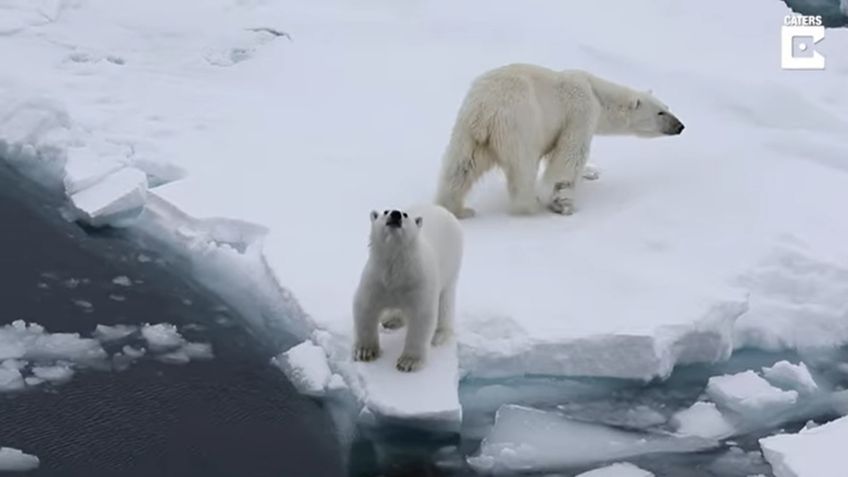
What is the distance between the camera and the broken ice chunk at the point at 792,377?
4.53 metres

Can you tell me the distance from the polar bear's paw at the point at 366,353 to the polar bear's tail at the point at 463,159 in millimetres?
1597

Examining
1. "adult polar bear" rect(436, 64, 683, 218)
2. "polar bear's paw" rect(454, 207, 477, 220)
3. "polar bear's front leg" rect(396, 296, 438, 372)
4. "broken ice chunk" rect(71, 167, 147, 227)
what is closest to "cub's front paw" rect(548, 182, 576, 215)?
"adult polar bear" rect(436, 64, 683, 218)

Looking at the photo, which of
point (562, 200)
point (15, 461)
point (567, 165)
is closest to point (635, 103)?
point (567, 165)

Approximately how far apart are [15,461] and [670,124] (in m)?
4.13

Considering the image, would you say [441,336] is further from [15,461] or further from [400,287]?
[15,461]

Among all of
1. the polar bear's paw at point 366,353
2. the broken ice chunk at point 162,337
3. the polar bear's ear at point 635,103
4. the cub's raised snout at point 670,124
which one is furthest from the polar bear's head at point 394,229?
the cub's raised snout at point 670,124

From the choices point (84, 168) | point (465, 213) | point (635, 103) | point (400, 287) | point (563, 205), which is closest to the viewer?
point (400, 287)

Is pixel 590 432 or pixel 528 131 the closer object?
pixel 590 432

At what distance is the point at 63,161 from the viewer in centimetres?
630

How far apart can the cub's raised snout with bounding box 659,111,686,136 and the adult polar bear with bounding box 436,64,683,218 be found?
0.77 ft

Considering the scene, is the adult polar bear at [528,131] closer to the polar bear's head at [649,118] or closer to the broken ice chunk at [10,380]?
the polar bear's head at [649,118]

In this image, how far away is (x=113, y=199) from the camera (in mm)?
5660

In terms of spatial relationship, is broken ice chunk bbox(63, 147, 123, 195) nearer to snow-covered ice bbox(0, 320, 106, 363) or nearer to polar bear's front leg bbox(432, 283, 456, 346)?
snow-covered ice bbox(0, 320, 106, 363)

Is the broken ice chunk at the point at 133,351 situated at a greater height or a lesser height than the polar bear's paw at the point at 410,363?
lesser
